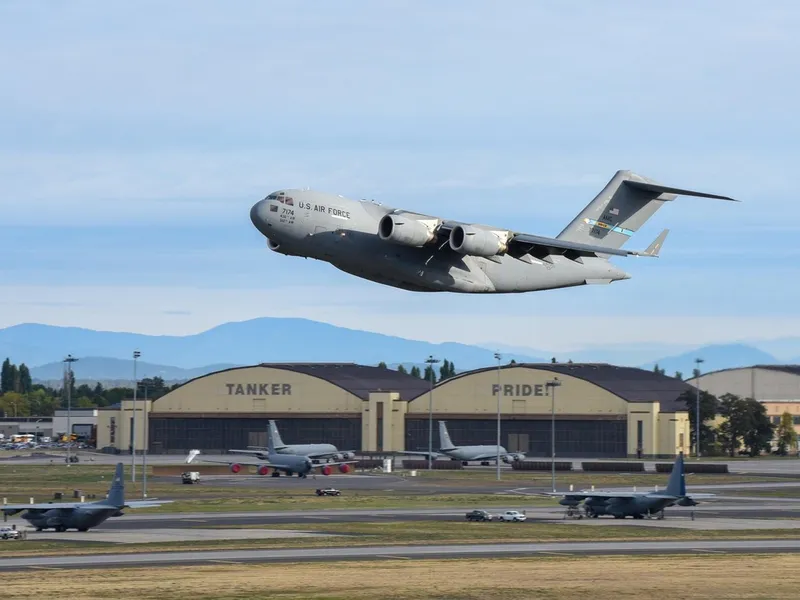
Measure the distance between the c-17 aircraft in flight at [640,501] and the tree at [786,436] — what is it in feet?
298

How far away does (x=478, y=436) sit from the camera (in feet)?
494

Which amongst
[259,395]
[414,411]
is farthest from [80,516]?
[259,395]

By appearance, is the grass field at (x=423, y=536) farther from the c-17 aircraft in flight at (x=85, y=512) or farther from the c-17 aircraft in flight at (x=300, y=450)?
the c-17 aircraft in flight at (x=300, y=450)

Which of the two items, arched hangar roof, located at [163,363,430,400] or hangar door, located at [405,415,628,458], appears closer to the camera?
hangar door, located at [405,415,628,458]

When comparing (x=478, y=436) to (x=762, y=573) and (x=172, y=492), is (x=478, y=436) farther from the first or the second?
(x=762, y=573)

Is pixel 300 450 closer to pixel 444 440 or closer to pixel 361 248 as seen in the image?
pixel 444 440

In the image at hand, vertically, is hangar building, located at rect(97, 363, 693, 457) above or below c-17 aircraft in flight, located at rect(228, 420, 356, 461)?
above

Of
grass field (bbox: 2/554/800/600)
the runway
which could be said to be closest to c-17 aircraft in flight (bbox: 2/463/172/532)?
the runway

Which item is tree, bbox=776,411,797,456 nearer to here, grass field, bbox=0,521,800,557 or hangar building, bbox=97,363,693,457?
hangar building, bbox=97,363,693,457

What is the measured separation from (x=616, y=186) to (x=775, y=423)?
12129 centimetres

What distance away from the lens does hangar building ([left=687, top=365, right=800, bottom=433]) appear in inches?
7121

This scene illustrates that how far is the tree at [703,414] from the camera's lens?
5910 inches

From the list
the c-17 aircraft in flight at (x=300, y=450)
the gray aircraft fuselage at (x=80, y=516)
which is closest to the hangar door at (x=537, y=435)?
the c-17 aircraft in flight at (x=300, y=450)

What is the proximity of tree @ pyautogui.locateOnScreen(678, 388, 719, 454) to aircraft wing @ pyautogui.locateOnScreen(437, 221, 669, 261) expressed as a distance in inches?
4134
